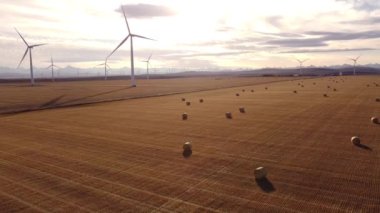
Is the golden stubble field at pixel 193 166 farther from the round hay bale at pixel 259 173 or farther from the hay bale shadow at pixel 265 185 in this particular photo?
the round hay bale at pixel 259 173

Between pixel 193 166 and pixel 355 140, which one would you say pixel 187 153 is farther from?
pixel 355 140

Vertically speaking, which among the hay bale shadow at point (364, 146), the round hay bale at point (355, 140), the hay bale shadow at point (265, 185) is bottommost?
the hay bale shadow at point (265, 185)

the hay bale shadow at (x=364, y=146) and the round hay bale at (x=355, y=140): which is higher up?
the round hay bale at (x=355, y=140)

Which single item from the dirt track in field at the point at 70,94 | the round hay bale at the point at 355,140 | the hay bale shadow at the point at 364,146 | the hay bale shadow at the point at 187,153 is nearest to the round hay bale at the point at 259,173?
the hay bale shadow at the point at 187,153

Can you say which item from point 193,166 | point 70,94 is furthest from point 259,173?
point 70,94

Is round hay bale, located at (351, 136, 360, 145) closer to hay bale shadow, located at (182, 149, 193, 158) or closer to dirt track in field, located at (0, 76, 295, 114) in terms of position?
hay bale shadow, located at (182, 149, 193, 158)

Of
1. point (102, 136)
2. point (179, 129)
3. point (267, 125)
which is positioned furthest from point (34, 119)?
point (267, 125)

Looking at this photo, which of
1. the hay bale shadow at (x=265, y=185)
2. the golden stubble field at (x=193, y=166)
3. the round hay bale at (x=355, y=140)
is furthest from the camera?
the round hay bale at (x=355, y=140)
